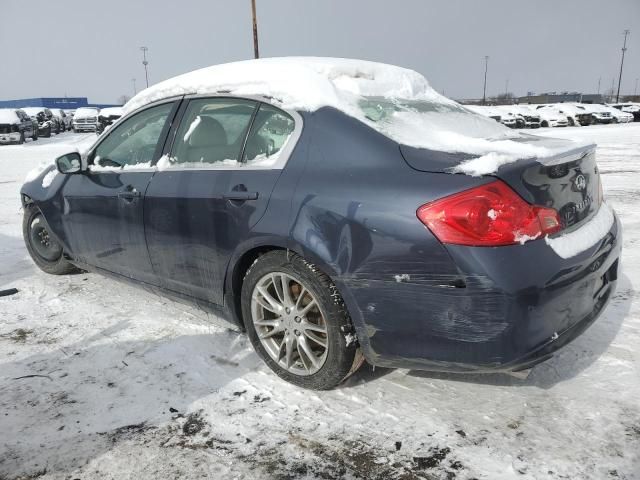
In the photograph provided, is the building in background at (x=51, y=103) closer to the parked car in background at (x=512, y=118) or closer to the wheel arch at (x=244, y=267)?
the parked car in background at (x=512, y=118)

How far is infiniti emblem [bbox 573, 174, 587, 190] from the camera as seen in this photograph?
2.35 metres

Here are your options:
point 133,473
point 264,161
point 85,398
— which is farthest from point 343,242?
point 85,398

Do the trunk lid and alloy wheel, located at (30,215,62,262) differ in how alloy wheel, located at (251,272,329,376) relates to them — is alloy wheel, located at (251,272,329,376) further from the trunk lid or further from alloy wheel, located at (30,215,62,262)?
alloy wheel, located at (30,215,62,262)

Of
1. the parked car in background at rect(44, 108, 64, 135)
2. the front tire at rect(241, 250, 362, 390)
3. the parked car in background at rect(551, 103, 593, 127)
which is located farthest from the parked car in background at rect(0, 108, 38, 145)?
the parked car in background at rect(551, 103, 593, 127)

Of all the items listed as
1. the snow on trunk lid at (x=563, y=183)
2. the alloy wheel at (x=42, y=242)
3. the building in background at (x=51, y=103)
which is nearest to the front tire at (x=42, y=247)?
the alloy wheel at (x=42, y=242)

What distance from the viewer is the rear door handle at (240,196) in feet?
8.45

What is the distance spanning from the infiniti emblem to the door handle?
2522 mm

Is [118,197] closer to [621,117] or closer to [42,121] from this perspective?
[42,121]

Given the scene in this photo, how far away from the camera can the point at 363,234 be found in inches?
86.0

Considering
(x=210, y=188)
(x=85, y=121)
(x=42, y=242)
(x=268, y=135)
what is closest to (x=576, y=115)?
(x=85, y=121)

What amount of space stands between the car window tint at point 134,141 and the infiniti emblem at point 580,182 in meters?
2.42

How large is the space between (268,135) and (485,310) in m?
1.44

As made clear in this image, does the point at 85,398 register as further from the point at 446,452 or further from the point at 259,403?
the point at 446,452

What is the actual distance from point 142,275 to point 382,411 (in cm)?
191
